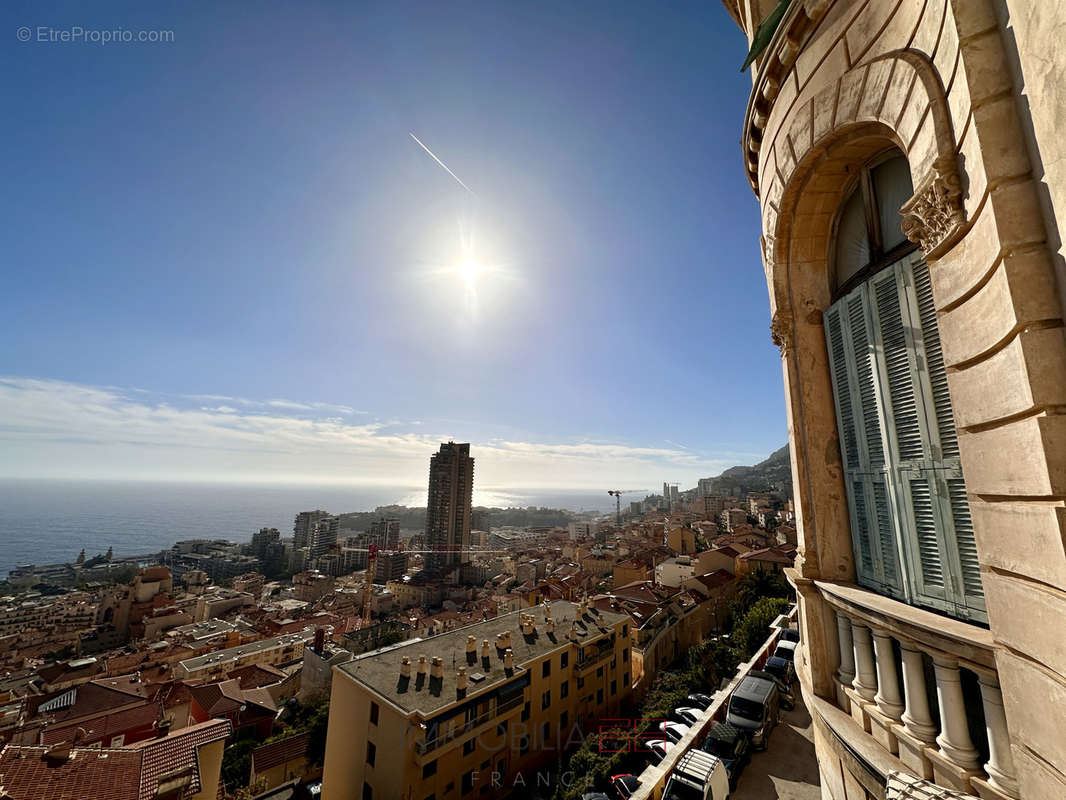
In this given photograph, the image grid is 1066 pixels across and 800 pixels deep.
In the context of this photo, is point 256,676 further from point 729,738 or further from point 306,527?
point 306,527

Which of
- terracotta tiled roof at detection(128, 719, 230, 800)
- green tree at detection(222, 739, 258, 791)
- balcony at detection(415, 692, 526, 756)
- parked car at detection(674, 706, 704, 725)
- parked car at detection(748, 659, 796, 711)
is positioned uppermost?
parked car at detection(748, 659, 796, 711)

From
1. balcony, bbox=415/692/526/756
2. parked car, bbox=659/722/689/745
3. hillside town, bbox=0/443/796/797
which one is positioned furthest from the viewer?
hillside town, bbox=0/443/796/797

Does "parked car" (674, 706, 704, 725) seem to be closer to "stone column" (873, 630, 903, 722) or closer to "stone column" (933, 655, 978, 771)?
"stone column" (873, 630, 903, 722)

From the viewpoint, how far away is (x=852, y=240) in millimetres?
4777

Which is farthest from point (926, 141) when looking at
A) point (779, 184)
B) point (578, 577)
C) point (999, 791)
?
point (578, 577)

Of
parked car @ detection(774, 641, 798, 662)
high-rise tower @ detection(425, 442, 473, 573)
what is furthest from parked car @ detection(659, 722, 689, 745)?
high-rise tower @ detection(425, 442, 473, 573)

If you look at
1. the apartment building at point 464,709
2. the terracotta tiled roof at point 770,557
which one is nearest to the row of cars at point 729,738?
the apartment building at point 464,709

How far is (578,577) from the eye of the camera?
64.4 metres

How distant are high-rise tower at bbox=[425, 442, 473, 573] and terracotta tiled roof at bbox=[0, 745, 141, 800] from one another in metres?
91.3

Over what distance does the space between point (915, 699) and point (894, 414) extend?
213 cm

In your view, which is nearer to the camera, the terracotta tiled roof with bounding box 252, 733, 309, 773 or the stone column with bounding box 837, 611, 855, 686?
the stone column with bounding box 837, 611, 855, 686

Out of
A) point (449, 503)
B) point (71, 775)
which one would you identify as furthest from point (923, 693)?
point (449, 503)

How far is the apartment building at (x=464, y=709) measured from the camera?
61.4ft

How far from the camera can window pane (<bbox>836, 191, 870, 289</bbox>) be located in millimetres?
4590
